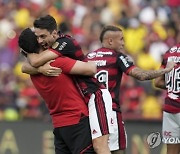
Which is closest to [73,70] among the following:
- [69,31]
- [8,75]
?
[8,75]

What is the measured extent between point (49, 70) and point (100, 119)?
2.65 ft

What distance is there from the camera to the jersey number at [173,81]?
1121 cm

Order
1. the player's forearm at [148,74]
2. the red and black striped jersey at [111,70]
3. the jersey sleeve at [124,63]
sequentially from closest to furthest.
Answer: the player's forearm at [148,74]
the jersey sleeve at [124,63]
the red and black striped jersey at [111,70]

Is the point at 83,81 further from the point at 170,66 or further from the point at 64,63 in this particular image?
the point at 170,66

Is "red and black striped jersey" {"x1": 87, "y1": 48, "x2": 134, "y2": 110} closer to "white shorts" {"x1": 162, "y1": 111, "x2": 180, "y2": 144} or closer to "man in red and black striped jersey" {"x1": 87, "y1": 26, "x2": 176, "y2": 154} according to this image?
"man in red and black striped jersey" {"x1": 87, "y1": 26, "x2": 176, "y2": 154}

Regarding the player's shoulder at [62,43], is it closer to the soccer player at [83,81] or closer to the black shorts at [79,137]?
the soccer player at [83,81]

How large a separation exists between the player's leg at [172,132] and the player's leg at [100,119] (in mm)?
2035

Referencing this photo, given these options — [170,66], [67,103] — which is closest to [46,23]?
[67,103]

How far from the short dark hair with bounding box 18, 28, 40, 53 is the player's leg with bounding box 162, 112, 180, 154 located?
280cm

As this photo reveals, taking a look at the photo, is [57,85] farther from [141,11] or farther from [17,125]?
[141,11]

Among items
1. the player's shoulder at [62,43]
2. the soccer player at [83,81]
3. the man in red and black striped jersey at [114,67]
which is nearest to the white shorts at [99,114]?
the soccer player at [83,81]

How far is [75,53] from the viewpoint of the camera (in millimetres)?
9398

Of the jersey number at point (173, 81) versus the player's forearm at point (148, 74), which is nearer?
the player's forearm at point (148, 74)

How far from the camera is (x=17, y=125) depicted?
52.0 ft
